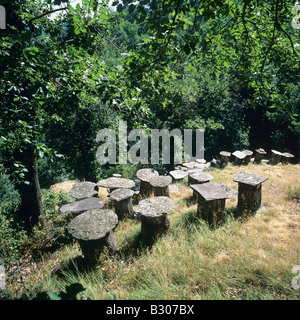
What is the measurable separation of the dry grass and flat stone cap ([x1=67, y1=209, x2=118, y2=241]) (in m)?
0.62

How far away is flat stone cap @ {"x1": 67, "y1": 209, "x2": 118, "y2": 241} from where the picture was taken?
14.1 feet

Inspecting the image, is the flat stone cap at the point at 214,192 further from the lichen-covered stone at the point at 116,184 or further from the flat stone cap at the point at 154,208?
the lichen-covered stone at the point at 116,184

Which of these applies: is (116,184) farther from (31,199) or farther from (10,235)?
(10,235)

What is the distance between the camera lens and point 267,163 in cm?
1214

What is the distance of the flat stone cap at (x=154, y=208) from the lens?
477 centimetres

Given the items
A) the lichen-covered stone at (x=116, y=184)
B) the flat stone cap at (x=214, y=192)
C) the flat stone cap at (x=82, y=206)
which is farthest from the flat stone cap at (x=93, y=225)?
the flat stone cap at (x=214, y=192)

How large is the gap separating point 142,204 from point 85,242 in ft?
5.74

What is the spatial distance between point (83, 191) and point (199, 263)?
16.9 feet

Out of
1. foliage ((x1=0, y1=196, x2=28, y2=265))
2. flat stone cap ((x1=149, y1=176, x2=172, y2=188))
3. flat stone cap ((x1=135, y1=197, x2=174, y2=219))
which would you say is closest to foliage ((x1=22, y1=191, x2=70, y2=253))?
foliage ((x1=0, y1=196, x2=28, y2=265))

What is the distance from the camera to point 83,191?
7215 mm

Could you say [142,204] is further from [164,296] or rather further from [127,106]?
[127,106]

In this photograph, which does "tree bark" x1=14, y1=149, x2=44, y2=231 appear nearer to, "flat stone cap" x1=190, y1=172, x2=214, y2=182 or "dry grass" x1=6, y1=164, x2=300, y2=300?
"dry grass" x1=6, y1=164, x2=300, y2=300

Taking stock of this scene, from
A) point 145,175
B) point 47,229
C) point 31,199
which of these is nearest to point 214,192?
point 145,175
